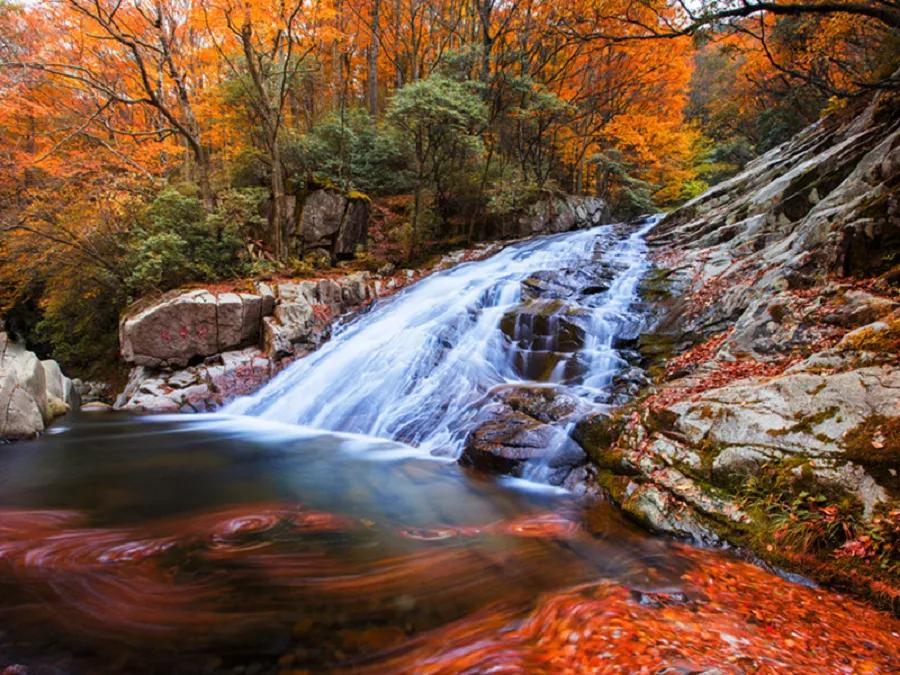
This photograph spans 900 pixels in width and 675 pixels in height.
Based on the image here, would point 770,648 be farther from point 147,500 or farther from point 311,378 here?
point 311,378

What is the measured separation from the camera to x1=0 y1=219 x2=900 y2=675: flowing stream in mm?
2367

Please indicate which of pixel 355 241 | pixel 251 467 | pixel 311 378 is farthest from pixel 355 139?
pixel 251 467

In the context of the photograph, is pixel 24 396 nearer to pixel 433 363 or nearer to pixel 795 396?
pixel 433 363

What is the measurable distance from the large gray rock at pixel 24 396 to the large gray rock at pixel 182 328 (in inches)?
61.7

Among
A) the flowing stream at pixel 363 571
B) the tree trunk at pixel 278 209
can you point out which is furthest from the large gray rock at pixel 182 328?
the tree trunk at pixel 278 209

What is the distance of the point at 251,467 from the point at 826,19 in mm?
13586

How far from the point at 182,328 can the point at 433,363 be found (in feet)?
18.0

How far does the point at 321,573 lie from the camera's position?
3.20 metres

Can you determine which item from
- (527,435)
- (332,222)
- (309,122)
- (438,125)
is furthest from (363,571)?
(309,122)

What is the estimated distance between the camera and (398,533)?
3.95 metres

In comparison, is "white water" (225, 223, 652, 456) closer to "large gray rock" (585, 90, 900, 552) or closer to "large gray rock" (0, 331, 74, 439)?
"large gray rock" (585, 90, 900, 552)

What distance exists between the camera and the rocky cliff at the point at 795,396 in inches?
126

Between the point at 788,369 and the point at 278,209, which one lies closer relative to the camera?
the point at 788,369

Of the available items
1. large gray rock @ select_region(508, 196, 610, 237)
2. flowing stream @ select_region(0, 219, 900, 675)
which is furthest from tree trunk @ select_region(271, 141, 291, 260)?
large gray rock @ select_region(508, 196, 610, 237)
